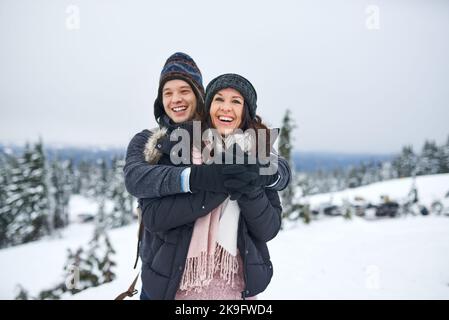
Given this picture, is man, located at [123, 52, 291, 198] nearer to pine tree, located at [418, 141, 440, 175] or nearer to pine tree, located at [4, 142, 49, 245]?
pine tree, located at [4, 142, 49, 245]

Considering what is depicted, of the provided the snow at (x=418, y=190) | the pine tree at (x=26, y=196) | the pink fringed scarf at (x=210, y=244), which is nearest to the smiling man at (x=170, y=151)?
the pink fringed scarf at (x=210, y=244)

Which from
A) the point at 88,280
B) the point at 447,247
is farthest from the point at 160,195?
the point at 88,280

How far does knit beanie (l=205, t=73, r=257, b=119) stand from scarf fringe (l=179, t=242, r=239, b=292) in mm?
1216

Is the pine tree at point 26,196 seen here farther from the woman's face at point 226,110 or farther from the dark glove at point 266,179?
the dark glove at point 266,179

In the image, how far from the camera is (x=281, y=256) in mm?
10336

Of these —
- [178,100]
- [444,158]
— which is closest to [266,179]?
[178,100]

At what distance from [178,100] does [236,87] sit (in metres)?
0.57

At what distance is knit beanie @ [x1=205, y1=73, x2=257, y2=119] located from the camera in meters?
2.30

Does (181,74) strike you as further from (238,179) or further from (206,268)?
(206,268)

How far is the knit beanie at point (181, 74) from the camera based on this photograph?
2590mm

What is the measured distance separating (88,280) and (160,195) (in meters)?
13.8
